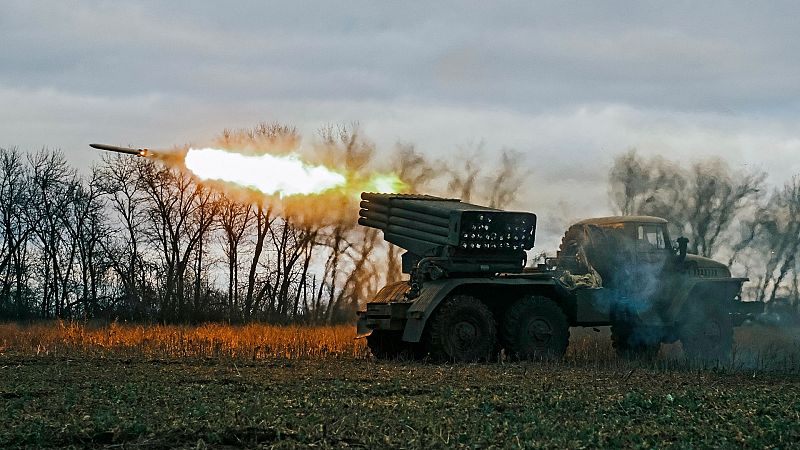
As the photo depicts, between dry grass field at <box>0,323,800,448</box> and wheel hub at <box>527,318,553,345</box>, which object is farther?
wheel hub at <box>527,318,553,345</box>

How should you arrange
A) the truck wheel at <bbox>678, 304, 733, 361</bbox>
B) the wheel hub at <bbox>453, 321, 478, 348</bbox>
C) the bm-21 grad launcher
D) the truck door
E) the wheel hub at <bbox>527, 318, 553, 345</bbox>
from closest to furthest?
1. the wheel hub at <bbox>453, 321, 478, 348</bbox>
2. the bm-21 grad launcher
3. the wheel hub at <bbox>527, 318, 553, 345</bbox>
4. the truck wheel at <bbox>678, 304, 733, 361</bbox>
5. the truck door

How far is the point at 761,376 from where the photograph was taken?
1991cm

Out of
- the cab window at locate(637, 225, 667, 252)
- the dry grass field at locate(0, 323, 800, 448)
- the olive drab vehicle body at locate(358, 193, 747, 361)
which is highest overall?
the cab window at locate(637, 225, 667, 252)

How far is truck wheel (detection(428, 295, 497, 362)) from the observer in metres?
22.3

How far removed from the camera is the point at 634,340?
25.2 meters

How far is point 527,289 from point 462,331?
189 cm

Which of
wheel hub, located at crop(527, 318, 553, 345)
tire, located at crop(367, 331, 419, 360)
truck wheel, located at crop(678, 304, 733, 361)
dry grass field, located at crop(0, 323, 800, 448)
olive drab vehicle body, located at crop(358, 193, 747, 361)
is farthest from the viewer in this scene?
truck wheel, located at crop(678, 304, 733, 361)

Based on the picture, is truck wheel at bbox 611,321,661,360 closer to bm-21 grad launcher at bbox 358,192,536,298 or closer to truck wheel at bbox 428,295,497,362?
bm-21 grad launcher at bbox 358,192,536,298

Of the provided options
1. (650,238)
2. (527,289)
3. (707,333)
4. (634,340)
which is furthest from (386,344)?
(707,333)

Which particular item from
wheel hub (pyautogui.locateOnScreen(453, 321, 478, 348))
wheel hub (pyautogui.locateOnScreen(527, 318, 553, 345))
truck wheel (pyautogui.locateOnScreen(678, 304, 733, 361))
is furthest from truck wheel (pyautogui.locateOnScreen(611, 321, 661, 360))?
wheel hub (pyautogui.locateOnScreen(453, 321, 478, 348))

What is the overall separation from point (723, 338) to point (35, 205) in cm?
4110

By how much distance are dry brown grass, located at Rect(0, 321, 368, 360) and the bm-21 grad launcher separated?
112 inches

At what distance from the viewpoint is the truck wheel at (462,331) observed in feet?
73.3

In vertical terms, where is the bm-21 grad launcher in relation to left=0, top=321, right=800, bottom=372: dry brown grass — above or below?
above
